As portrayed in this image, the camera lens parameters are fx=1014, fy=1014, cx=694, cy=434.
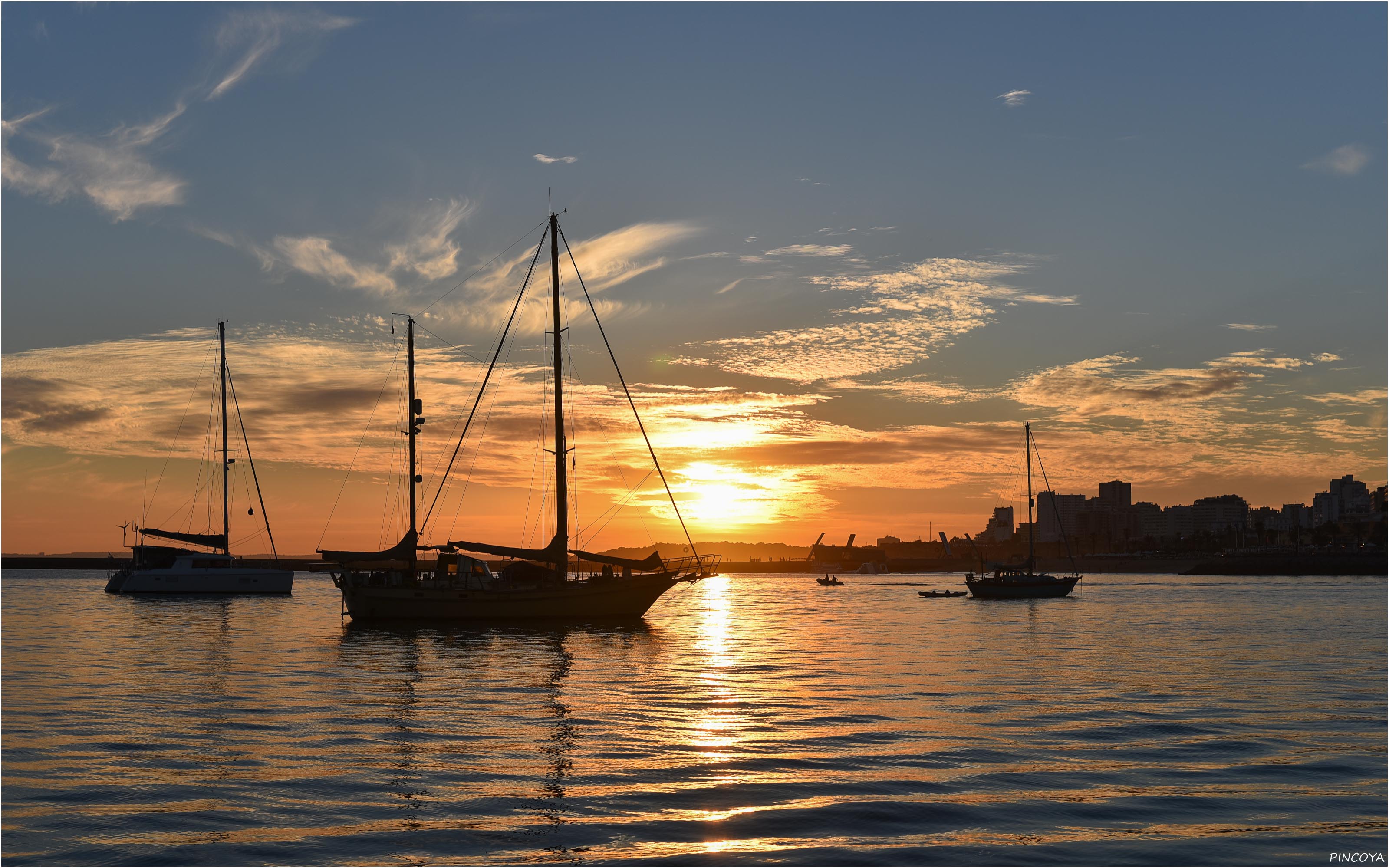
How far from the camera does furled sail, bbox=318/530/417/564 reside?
6128 cm

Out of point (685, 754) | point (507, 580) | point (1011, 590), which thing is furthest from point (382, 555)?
point (1011, 590)

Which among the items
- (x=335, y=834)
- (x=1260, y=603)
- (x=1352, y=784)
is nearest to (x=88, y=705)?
(x=335, y=834)

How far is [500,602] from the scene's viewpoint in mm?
56562

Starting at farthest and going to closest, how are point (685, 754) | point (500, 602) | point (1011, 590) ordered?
point (1011, 590) → point (500, 602) → point (685, 754)

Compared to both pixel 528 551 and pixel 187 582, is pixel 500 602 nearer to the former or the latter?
pixel 528 551

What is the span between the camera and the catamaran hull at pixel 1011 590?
357 feet

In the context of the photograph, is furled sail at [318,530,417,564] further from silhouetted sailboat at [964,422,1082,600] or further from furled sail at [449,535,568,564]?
silhouetted sailboat at [964,422,1082,600]

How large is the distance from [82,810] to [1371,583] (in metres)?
182

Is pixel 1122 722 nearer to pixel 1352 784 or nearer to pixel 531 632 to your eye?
pixel 1352 784

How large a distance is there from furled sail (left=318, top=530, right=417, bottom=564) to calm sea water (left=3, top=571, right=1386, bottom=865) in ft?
46.3

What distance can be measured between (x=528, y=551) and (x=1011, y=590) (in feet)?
222

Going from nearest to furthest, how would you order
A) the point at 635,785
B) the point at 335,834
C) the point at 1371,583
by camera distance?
1. the point at 335,834
2. the point at 635,785
3. the point at 1371,583

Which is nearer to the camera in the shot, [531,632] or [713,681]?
[713,681]

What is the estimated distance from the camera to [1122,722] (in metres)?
25.3
